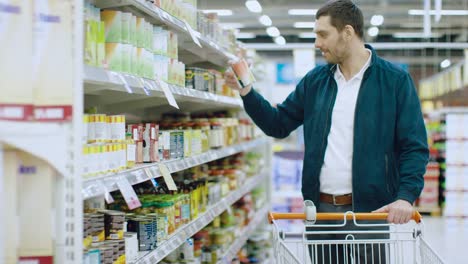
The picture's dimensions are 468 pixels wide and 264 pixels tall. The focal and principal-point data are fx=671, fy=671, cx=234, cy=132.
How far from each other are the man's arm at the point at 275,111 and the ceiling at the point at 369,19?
7.24m

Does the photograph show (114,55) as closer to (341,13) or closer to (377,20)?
(341,13)

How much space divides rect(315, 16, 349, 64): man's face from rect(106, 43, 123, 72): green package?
3.71ft

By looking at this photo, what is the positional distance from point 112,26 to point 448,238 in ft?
27.3

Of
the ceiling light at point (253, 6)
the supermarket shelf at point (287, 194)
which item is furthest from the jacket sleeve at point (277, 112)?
the ceiling light at point (253, 6)

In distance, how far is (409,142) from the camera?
316cm

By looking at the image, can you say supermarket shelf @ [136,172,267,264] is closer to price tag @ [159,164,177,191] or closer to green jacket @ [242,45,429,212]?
price tag @ [159,164,177,191]

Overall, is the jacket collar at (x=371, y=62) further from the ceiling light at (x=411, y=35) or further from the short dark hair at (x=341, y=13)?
the ceiling light at (x=411, y=35)

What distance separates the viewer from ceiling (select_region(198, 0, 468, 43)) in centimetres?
1371

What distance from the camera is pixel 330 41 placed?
327 cm

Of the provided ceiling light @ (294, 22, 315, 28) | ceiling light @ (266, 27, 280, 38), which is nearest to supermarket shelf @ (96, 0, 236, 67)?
ceiling light @ (294, 22, 315, 28)

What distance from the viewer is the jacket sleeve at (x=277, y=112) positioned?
361cm

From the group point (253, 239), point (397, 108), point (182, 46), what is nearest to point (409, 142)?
point (397, 108)

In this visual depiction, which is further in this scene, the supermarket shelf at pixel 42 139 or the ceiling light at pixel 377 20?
the ceiling light at pixel 377 20

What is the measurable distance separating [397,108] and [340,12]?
541 mm
